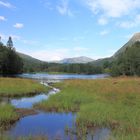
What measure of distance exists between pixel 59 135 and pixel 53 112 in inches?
266

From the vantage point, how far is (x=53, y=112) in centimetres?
1967

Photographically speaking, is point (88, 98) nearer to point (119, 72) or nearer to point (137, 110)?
point (137, 110)

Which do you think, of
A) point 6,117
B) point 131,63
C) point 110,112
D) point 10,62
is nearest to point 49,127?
point 6,117

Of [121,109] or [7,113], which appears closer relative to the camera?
[7,113]

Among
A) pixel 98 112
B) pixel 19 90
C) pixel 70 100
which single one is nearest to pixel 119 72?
pixel 19 90

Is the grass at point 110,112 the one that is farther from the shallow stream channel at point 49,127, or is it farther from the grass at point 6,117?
the grass at point 6,117

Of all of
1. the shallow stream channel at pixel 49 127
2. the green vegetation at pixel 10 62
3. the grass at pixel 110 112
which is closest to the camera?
the shallow stream channel at pixel 49 127

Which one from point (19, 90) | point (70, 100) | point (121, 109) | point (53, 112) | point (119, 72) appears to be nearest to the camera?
point (121, 109)

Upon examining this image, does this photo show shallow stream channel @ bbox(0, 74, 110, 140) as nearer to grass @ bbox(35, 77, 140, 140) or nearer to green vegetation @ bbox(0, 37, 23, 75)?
grass @ bbox(35, 77, 140, 140)

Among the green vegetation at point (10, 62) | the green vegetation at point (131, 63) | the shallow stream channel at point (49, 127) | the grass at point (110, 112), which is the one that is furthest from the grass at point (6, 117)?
the green vegetation at point (10, 62)

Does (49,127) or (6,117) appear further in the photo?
(6,117)

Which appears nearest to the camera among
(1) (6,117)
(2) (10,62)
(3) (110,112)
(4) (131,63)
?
(1) (6,117)

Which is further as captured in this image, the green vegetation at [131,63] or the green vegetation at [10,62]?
the green vegetation at [10,62]

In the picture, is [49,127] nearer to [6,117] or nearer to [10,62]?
[6,117]
